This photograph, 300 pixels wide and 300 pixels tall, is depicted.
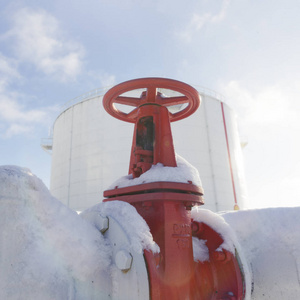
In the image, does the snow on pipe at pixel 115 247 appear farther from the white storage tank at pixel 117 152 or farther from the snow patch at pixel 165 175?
the white storage tank at pixel 117 152

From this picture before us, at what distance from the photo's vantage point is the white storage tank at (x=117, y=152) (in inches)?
308

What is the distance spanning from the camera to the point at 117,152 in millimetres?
7805

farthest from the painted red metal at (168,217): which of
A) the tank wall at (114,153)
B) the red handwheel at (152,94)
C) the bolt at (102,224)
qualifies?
the tank wall at (114,153)

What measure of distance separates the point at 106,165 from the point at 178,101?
618cm

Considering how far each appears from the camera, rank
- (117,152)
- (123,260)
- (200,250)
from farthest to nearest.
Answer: (117,152), (200,250), (123,260)

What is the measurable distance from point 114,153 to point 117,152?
94mm

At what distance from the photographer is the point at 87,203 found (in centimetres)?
779

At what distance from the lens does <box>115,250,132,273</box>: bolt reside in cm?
112

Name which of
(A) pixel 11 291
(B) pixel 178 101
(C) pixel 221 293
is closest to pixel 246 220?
(C) pixel 221 293

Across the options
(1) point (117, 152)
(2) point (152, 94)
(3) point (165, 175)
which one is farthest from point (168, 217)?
(1) point (117, 152)

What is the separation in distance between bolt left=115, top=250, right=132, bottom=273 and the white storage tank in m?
6.39

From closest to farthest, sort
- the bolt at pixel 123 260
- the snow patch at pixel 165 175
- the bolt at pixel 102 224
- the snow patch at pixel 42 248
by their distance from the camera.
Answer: the snow patch at pixel 42 248
the bolt at pixel 123 260
the bolt at pixel 102 224
the snow patch at pixel 165 175

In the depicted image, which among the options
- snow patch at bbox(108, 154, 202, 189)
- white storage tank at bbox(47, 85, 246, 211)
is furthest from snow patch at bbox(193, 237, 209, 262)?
white storage tank at bbox(47, 85, 246, 211)

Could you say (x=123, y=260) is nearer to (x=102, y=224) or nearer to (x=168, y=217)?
(x=102, y=224)
